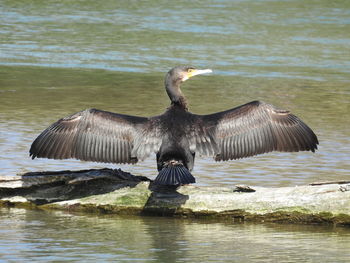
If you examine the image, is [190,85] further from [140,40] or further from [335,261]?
[335,261]

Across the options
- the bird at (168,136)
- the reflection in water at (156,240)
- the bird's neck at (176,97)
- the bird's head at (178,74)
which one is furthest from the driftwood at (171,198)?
the bird's head at (178,74)

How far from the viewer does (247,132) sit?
339 inches

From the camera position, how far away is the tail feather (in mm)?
7828

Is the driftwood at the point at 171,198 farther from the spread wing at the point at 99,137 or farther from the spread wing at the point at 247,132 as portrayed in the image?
the spread wing at the point at 247,132

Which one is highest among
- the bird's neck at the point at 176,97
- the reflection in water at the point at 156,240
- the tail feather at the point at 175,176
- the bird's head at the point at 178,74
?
the bird's head at the point at 178,74

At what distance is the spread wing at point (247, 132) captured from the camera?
8.52 m

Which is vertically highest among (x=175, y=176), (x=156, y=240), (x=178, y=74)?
(x=178, y=74)

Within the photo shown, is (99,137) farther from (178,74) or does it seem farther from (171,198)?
(178,74)

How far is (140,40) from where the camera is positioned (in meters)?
21.8

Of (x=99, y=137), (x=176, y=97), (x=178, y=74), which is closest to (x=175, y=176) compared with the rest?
(x=99, y=137)

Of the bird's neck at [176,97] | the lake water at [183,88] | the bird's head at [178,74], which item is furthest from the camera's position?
the bird's head at [178,74]

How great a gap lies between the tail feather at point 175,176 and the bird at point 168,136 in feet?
0.42

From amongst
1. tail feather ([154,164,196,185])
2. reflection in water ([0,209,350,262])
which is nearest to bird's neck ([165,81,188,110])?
tail feather ([154,164,196,185])

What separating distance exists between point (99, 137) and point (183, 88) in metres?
8.68
